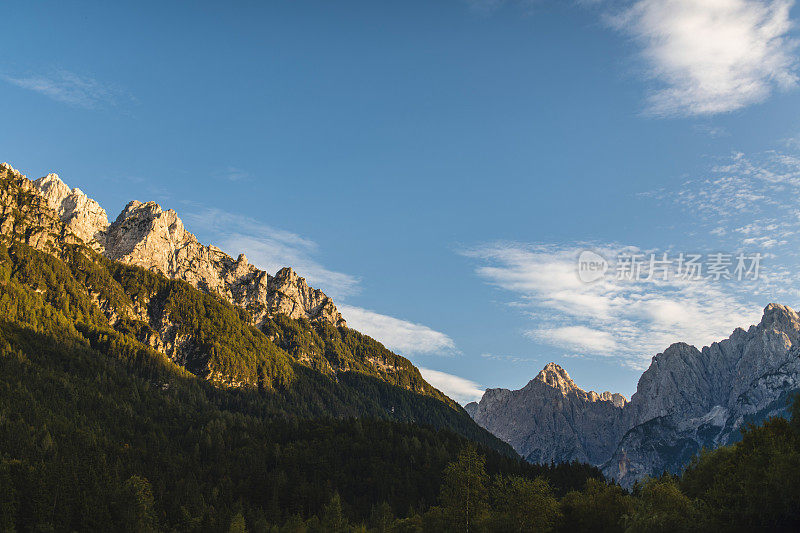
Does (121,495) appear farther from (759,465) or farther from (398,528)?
(759,465)

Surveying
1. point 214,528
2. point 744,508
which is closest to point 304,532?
point 214,528

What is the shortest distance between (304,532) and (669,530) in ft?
399

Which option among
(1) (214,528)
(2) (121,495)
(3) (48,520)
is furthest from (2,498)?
(1) (214,528)

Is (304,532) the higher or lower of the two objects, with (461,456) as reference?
lower

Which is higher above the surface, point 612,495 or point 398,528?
point 612,495

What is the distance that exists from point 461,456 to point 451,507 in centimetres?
1027

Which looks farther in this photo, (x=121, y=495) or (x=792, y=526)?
(x=121, y=495)

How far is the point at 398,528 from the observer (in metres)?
156

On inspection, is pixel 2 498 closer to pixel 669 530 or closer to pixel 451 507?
pixel 451 507

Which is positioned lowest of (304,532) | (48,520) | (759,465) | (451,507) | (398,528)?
(48,520)

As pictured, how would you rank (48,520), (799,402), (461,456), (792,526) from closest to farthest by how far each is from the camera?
(792,526), (799,402), (461,456), (48,520)

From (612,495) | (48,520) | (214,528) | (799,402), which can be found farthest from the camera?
(214,528)

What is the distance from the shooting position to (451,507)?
114m

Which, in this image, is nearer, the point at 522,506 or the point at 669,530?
the point at 669,530
